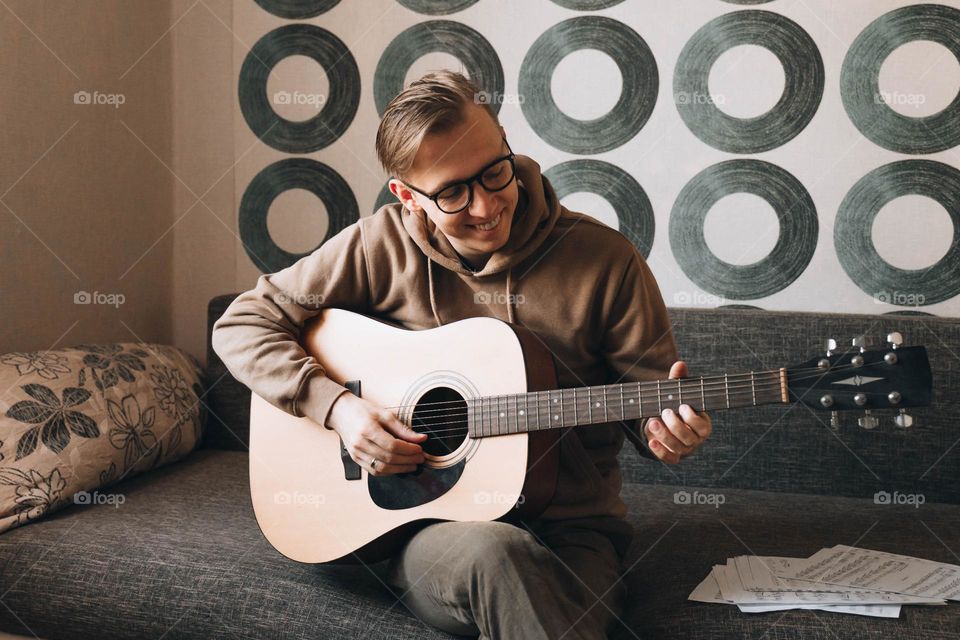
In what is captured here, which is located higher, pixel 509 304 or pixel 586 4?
pixel 586 4

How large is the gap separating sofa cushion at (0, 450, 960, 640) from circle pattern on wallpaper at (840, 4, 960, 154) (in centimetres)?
83

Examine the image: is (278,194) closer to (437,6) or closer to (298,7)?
(298,7)

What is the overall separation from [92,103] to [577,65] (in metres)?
1.31

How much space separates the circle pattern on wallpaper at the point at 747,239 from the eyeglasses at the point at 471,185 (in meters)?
0.87

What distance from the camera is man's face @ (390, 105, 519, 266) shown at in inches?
55.7

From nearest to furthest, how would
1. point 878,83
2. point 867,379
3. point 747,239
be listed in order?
point 867,379, point 878,83, point 747,239

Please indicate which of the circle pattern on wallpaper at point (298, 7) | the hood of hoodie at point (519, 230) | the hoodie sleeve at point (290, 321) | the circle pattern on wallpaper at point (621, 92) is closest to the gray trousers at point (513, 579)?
the hoodie sleeve at point (290, 321)

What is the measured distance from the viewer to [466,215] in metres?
1.44

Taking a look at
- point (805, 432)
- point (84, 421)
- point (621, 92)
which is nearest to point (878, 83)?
point (621, 92)

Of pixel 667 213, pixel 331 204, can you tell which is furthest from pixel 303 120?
pixel 667 213

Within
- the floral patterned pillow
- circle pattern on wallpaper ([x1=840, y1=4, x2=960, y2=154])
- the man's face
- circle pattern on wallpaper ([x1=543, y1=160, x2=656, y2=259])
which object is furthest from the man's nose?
circle pattern on wallpaper ([x1=840, y1=4, x2=960, y2=154])

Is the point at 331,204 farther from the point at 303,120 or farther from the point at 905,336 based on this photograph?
the point at 905,336

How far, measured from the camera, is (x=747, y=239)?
2.14m

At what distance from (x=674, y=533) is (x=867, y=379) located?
2.08ft
